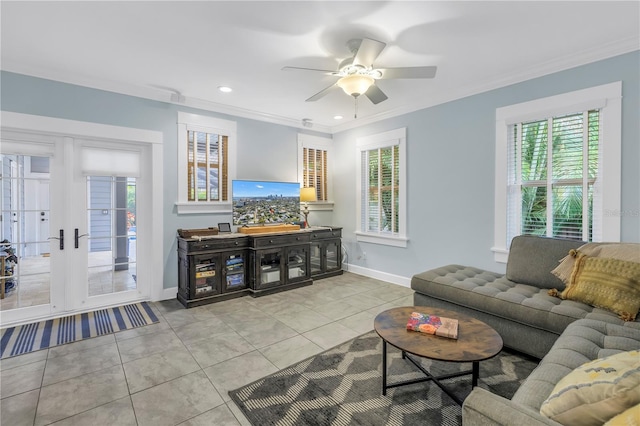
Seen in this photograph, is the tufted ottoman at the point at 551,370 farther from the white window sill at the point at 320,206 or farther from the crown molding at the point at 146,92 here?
the crown molding at the point at 146,92

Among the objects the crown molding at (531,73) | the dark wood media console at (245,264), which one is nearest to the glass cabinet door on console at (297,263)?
the dark wood media console at (245,264)

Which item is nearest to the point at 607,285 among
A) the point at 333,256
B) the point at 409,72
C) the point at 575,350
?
the point at 575,350

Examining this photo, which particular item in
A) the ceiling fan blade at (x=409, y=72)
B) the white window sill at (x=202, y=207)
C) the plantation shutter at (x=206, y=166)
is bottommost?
the white window sill at (x=202, y=207)

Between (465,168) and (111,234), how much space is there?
4.55m

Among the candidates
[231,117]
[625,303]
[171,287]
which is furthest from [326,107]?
[625,303]

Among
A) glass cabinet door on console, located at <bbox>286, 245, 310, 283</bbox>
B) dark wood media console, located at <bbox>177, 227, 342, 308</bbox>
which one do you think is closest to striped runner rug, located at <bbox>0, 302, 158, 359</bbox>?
dark wood media console, located at <bbox>177, 227, 342, 308</bbox>

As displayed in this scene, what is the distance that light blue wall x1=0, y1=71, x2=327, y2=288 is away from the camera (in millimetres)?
3262

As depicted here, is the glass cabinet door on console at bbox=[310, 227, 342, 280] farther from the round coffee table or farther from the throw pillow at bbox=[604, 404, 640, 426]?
the throw pillow at bbox=[604, 404, 640, 426]

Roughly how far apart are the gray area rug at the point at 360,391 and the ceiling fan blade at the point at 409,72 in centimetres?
241

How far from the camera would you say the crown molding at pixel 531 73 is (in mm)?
2799

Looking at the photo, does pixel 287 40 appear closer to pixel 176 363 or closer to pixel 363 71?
pixel 363 71

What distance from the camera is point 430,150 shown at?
169 inches

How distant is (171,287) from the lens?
13.7ft

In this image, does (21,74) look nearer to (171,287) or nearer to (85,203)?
(85,203)
